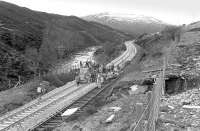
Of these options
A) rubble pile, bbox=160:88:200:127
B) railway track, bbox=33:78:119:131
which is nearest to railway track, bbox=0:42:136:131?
railway track, bbox=33:78:119:131

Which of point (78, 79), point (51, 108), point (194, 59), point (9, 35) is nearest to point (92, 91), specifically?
point (78, 79)

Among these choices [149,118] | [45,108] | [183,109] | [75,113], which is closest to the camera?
[149,118]

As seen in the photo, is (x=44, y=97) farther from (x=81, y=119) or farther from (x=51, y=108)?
(x=81, y=119)

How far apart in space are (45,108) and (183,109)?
1145 cm

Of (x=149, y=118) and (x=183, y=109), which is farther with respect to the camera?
(x=183, y=109)

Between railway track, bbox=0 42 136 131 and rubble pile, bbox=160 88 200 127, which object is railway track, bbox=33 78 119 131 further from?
rubble pile, bbox=160 88 200 127

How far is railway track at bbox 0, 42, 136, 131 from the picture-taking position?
1925 centimetres

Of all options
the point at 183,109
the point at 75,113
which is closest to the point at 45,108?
the point at 75,113

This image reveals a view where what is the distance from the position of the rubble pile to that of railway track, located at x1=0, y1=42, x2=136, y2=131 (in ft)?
24.8

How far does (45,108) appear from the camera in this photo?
23172mm

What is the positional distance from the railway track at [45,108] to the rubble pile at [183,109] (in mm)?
7552

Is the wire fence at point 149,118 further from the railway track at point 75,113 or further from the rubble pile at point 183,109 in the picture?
the railway track at point 75,113

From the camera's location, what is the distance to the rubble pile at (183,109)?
13.5 meters

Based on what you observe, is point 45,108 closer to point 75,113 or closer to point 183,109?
point 75,113
